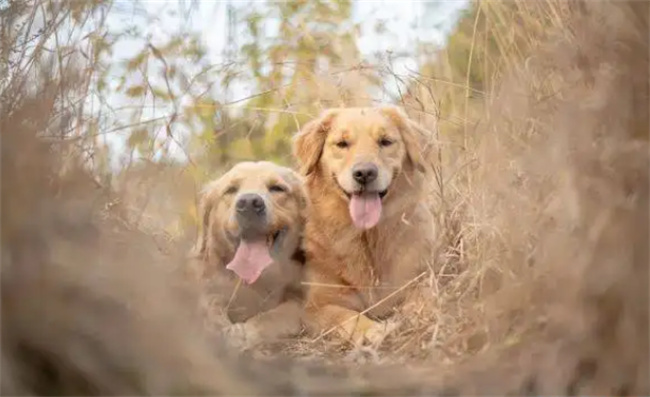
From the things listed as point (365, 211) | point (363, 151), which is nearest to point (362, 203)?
point (365, 211)

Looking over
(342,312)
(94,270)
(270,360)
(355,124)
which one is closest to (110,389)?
(94,270)

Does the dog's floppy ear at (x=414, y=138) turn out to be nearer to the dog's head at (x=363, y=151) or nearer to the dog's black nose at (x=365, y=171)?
the dog's head at (x=363, y=151)

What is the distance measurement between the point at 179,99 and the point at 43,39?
344mm

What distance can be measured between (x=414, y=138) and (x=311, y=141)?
0.85ft

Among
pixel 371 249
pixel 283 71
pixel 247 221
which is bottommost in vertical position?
pixel 371 249

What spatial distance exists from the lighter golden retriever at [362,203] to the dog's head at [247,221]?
0.32ft

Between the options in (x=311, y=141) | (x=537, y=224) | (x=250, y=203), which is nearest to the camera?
(x=537, y=224)

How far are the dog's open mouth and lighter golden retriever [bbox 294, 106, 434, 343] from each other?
0.12m

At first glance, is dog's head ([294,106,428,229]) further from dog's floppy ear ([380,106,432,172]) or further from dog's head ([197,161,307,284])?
dog's head ([197,161,307,284])

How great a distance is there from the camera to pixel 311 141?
87.7 inches

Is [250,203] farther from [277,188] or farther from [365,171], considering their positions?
[365,171]

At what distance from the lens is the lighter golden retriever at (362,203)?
2182 mm

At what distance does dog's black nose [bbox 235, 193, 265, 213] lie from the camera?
2.11 metres

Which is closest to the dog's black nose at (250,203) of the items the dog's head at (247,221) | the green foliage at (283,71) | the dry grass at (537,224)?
the dog's head at (247,221)
